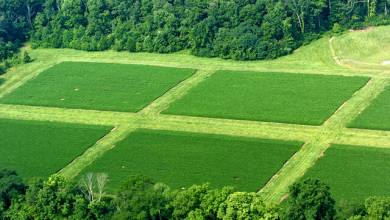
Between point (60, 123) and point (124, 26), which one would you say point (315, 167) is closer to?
point (60, 123)

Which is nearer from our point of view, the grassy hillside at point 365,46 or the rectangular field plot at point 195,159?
the rectangular field plot at point 195,159

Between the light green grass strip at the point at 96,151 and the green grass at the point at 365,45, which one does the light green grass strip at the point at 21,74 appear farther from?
the green grass at the point at 365,45

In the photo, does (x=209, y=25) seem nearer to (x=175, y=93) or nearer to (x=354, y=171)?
(x=175, y=93)

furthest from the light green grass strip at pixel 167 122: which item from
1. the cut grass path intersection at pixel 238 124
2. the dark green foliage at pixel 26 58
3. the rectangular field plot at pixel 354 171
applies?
the dark green foliage at pixel 26 58

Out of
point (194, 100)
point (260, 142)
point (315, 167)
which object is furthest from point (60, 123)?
point (315, 167)

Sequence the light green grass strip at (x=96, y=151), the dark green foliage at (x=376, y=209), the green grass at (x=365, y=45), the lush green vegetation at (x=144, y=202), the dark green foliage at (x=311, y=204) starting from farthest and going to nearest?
1. the green grass at (x=365, y=45)
2. the light green grass strip at (x=96, y=151)
3. the lush green vegetation at (x=144, y=202)
4. the dark green foliage at (x=311, y=204)
5. the dark green foliage at (x=376, y=209)

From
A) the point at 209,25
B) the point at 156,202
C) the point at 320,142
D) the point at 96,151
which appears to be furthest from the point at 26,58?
the point at 156,202
